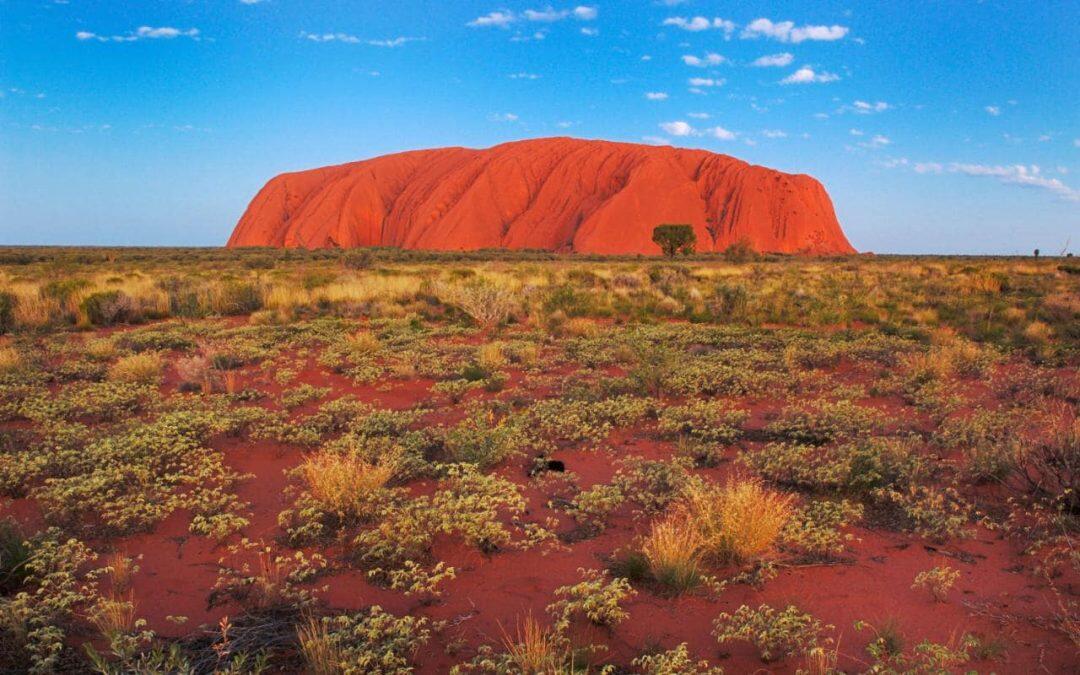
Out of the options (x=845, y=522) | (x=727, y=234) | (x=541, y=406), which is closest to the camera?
(x=845, y=522)

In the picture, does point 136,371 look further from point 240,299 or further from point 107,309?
point 240,299

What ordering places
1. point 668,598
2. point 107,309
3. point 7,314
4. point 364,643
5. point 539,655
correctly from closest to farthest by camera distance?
point 539,655, point 364,643, point 668,598, point 7,314, point 107,309

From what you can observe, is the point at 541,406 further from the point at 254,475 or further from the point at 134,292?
the point at 134,292

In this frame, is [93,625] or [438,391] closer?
[93,625]

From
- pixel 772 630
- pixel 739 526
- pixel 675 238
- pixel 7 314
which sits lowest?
pixel 772 630

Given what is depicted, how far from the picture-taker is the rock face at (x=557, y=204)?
2741 inches

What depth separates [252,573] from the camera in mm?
3482

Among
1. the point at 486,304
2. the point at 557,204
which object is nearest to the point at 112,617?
the point at 486,304

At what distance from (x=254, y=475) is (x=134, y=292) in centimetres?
1166

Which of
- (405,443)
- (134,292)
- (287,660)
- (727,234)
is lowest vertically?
(287,660)

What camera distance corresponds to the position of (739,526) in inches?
138

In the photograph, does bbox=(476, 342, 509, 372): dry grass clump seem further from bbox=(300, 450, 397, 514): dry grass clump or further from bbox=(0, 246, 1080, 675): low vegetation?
bbox=(300, 450, 397, 514): dry grass clump

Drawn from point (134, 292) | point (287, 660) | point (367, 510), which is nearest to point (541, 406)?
point (367, 510)

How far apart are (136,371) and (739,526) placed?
7.46 m
